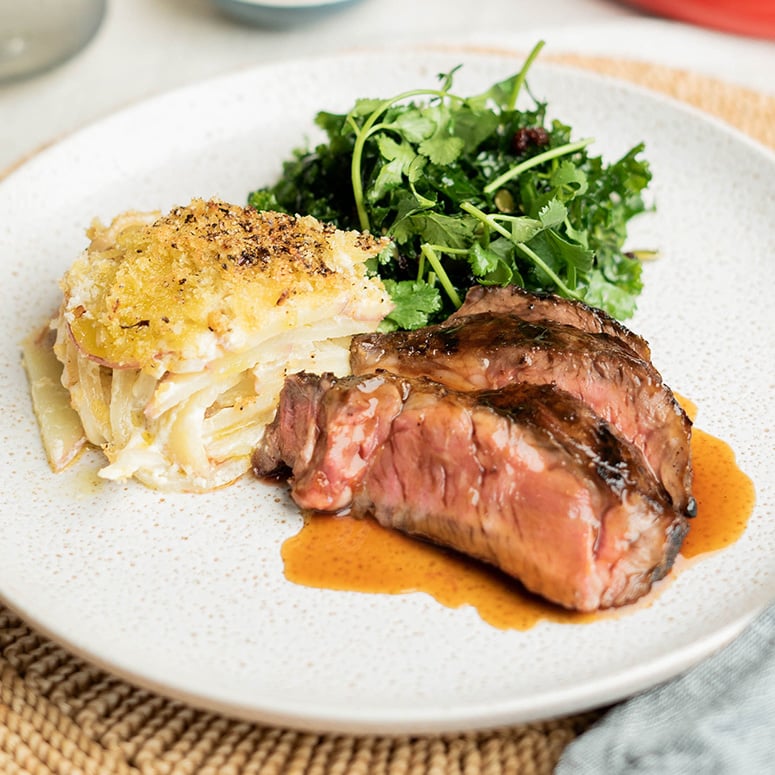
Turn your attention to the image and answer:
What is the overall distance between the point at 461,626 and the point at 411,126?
101 inches

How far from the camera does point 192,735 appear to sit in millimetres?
3416

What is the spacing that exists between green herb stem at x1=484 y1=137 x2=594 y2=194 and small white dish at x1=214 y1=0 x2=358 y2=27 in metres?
3.17

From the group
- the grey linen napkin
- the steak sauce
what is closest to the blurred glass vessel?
the steak sauce

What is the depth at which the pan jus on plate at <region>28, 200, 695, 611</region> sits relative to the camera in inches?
139

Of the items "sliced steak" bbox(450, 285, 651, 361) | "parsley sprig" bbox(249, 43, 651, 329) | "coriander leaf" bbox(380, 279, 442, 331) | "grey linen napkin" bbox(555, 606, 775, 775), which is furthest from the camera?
"parsley sprig" bbox(249, 43, 651, 329)

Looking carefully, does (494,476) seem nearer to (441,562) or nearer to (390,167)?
(441,562)

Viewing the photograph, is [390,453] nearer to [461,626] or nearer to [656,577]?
[461,626]

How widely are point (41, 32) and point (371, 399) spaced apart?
498cm

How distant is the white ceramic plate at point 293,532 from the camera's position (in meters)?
3.28

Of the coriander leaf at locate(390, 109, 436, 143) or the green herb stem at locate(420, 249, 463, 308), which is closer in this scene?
the green herb stem at locate(420, 249, 463, 308)

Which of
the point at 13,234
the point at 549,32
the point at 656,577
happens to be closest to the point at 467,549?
the point at 656,577

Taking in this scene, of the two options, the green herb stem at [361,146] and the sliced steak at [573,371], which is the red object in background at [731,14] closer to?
the green herb stem at [361,146]

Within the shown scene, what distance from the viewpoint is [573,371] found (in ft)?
12.9

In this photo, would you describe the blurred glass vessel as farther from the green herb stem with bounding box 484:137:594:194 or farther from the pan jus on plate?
the green herb stem with bounding box 484:137:594:194
